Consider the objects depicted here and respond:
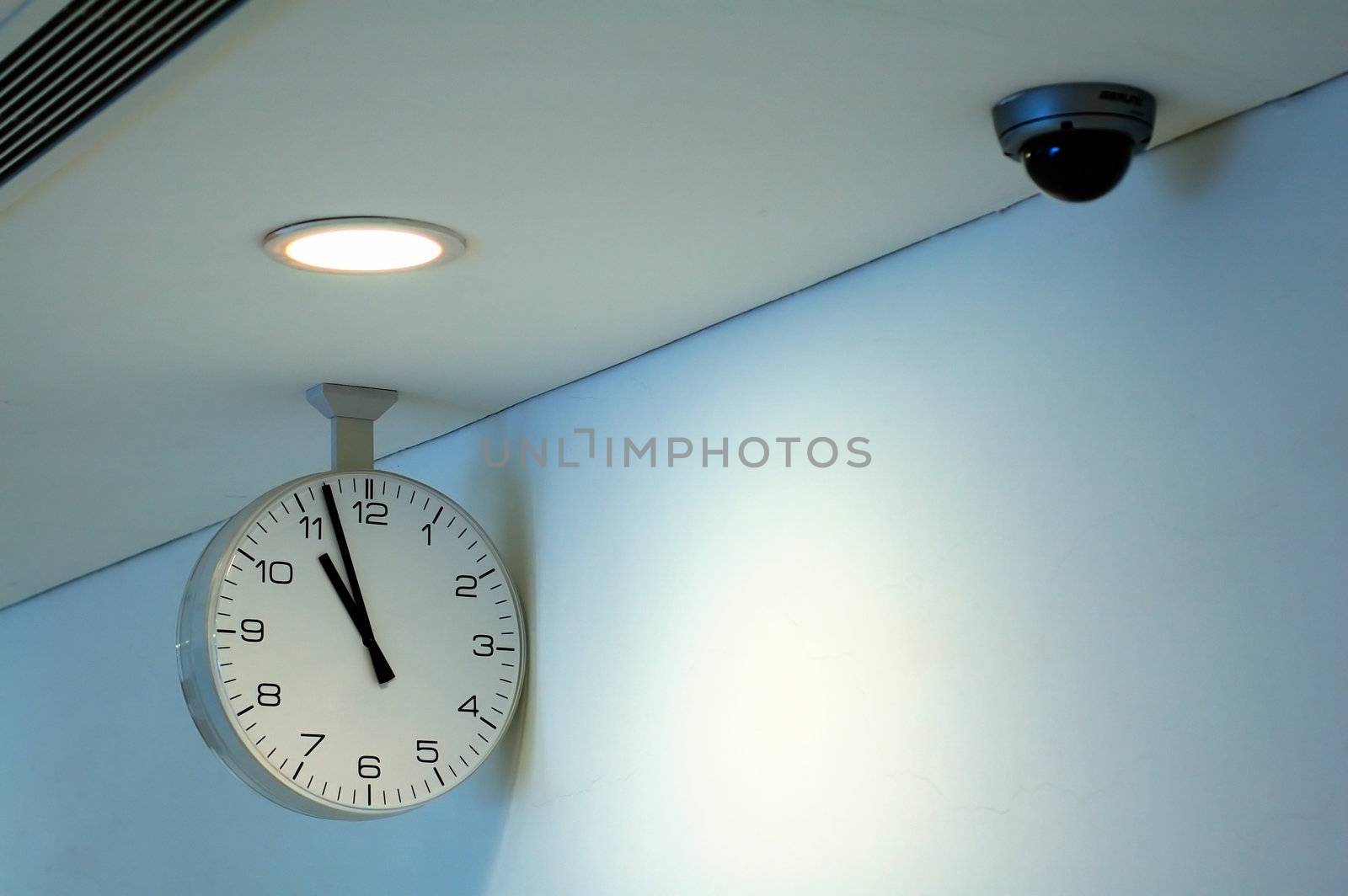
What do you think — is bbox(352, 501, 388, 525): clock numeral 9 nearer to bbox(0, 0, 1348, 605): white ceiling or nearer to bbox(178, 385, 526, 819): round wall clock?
bbox(178, 385, 526, 819): round wall clock

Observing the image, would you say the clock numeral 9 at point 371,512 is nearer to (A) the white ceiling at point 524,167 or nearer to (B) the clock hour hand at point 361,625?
(B) the clock hour hand at point 361,625

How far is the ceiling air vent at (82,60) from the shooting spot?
93 cm

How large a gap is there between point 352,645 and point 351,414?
32 centimetres

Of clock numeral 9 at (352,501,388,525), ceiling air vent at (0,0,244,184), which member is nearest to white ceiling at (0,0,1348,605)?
ceiling air vent at (0,0,244,184)

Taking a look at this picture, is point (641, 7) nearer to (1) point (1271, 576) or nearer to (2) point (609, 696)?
(1) point (1271, 576)

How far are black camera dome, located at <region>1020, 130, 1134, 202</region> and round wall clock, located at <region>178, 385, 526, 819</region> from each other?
1.09m

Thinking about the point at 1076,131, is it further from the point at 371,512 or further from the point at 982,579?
the point at 371,512

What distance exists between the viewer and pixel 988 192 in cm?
131

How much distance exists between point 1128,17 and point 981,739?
26.5 inches

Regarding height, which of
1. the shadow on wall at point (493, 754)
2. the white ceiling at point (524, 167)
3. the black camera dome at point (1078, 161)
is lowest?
the shadow on wall at point (493, 754)

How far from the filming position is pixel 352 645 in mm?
1859

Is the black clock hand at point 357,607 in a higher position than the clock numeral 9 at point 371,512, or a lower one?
lower

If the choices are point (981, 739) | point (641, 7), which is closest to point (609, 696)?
point (981, 739)

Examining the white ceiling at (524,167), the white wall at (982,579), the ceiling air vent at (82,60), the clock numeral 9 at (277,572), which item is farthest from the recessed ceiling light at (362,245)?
the clock numeral 9 at (277,572)
